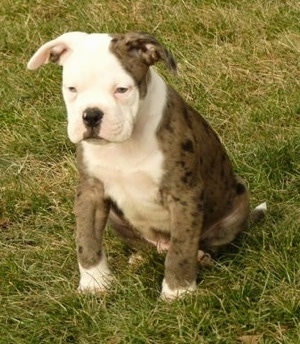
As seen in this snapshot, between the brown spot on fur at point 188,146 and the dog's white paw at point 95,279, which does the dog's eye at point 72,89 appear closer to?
the brown spot on fur at point 188,146

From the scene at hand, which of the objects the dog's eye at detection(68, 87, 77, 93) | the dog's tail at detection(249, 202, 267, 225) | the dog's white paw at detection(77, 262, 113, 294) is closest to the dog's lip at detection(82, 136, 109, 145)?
the dog's eye at detection(68, 87, 77, 93)

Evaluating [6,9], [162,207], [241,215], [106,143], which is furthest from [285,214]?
[6,9]

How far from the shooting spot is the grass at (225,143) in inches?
162

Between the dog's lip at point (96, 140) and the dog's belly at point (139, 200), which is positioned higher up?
the dog's lip at point (96, 140)

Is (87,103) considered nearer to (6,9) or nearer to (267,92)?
(267,92)

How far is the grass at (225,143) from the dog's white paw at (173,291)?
0.18 ft

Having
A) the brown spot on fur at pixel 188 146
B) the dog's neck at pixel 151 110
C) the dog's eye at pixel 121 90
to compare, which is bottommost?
the brown spot on fur at pixel 188 146

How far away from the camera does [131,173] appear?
419cm

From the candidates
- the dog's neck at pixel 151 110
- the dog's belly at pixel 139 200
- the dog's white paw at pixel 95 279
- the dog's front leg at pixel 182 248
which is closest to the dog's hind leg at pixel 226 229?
the dog's belly at pixel 139 200

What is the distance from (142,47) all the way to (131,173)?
0.57m

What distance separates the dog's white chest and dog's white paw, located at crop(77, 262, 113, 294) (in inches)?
12.2

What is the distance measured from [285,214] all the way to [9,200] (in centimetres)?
166

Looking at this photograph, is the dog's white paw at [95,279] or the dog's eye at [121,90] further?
the dog's white paw at [95,279]

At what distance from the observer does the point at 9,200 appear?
219 inches
